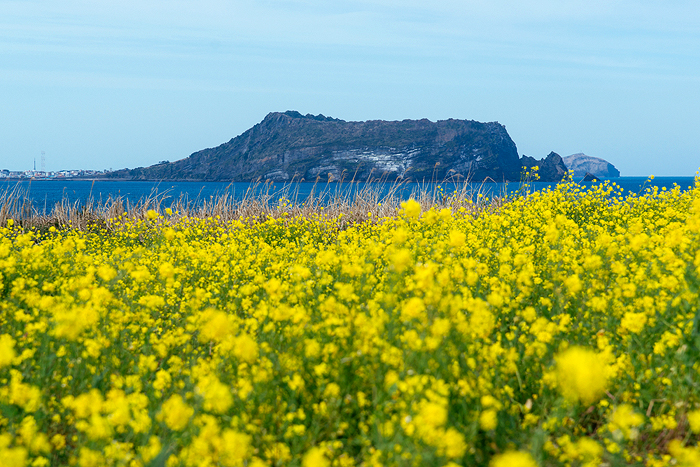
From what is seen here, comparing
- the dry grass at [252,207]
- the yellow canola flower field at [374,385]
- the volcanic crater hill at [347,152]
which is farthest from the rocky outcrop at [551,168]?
the yellow canola flower field at [374,385]

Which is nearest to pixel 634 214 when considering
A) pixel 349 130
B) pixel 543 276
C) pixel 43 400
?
pixel 543 276

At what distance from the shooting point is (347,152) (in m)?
107

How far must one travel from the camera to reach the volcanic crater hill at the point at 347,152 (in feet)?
341

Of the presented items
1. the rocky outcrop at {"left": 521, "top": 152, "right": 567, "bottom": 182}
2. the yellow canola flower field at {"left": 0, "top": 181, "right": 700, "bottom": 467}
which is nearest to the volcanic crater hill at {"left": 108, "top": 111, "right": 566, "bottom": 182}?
the rocky outcrop at {"left": 521, "top": 152, "right": 567, "bottom": 182}

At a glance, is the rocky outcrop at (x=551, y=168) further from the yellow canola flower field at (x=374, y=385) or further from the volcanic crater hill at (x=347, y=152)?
the yellow canola flower field at (x=374, y=385)

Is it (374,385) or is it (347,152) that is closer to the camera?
(374,385)

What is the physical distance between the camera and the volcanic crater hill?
341 ft

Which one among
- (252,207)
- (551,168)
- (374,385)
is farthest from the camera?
(551,168)

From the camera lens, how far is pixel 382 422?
2.00m

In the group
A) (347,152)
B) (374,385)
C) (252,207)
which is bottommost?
(374,385)

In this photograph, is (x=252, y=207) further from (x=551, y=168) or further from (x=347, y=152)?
(x=551, y=168)

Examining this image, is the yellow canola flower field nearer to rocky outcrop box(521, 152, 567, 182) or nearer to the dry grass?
the dry grass

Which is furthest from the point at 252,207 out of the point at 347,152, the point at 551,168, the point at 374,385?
the point at 551,168

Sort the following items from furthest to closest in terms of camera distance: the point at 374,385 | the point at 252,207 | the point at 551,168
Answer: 1. the point at 551,168
2. the point at 252,207
3. the point at 374,385
